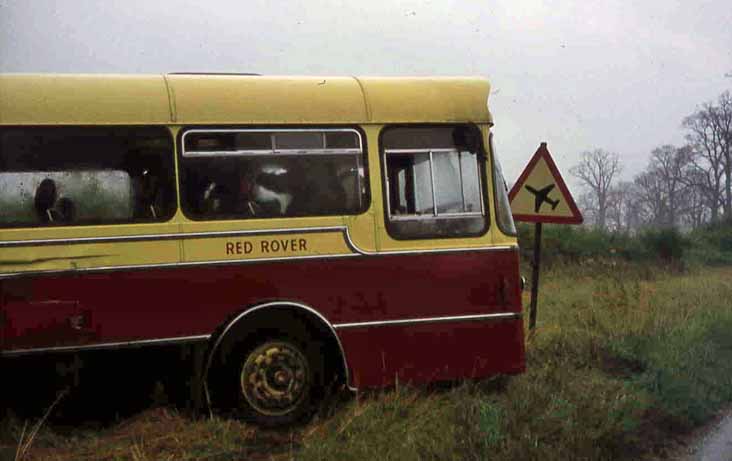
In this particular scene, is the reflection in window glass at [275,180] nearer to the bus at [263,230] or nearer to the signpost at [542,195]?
the bus at [263,230]

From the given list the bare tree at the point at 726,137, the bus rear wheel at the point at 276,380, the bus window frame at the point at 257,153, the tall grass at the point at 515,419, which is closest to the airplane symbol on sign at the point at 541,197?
the tall grass at the point at 515,419

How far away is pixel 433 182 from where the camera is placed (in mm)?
7305

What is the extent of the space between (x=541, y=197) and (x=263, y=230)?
4.18m

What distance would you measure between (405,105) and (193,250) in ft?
6.94

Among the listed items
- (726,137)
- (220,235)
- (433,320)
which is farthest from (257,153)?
(726,137)

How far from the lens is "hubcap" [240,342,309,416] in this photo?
6895 millimetres

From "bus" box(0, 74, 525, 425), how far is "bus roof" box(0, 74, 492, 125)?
0.01 metres

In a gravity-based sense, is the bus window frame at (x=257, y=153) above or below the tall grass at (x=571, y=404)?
above

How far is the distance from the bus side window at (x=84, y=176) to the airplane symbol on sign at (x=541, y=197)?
15.5ft

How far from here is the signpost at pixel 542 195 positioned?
9836 mm

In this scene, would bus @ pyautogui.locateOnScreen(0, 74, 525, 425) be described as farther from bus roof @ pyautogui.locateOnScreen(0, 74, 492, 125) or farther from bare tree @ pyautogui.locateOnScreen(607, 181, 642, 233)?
bare tree @ pyautogui.locateOnScreen(607, 181, 642, 233)

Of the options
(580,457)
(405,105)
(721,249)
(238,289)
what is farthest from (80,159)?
(721,249)

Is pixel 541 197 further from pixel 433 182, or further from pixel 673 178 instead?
pixel 673 178

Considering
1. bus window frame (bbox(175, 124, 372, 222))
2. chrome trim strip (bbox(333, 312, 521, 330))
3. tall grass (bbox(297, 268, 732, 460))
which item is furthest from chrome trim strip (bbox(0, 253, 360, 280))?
tall grass (bbox(297, 268, 732, 460))
